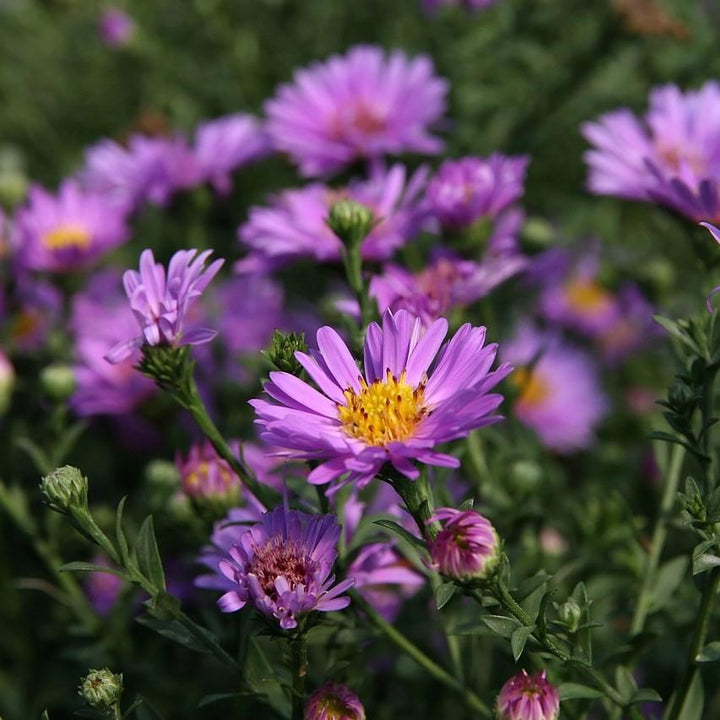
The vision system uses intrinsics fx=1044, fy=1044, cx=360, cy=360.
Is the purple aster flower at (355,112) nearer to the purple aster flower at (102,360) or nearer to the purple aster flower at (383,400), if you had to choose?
the purple aster flower at (102,360)

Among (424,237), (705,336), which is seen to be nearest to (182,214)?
(424,237)

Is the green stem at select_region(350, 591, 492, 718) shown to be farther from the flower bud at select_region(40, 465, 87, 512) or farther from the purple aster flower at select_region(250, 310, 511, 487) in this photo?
the flower bud at select_region(40, 465, 87, 512)

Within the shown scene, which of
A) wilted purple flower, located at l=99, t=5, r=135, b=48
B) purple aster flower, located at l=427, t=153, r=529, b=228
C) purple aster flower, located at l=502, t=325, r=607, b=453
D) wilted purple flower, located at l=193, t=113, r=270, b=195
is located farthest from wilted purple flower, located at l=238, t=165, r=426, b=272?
wilted purple flower, located at l=99, t=5, r=135, b=48

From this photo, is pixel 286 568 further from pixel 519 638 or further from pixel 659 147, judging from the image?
pixel 659 147

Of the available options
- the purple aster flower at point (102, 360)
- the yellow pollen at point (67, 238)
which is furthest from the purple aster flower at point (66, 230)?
the purple aster flower at point (102, 360)

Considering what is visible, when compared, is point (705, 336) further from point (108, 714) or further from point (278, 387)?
point (108, 714)

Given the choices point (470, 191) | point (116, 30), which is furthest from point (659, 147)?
point (116, 30)
